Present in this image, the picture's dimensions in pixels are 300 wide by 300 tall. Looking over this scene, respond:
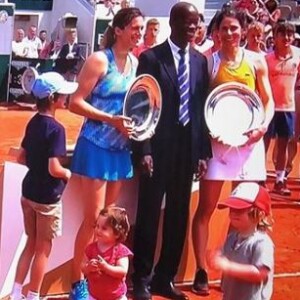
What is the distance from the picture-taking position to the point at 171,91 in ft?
19.2

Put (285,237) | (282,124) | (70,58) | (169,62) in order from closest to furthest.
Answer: (169,62)
(285,237)
(282,124)
(70,58)

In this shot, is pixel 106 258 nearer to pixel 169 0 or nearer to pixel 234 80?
pixel 234 80

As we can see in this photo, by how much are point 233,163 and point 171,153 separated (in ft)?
1.65

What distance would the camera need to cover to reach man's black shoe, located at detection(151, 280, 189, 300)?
19.9ft

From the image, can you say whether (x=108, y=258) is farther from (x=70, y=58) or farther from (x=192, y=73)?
(x=70, y=58)

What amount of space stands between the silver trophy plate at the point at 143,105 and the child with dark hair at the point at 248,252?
1.73 m

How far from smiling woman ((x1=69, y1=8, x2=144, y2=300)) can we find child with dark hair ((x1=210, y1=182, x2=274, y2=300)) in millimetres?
1677

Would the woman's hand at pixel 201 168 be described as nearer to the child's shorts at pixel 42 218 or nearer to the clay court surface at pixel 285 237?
the clay court surface at pixel 285 237

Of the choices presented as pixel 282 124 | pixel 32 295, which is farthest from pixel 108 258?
pixel 282 124

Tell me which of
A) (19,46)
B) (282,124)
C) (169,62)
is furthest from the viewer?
(19,46)

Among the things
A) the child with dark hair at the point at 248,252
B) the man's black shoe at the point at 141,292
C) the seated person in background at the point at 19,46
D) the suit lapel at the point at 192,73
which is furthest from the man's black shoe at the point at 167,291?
the seated person in background at the point at 19,46

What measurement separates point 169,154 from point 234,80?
712 mm

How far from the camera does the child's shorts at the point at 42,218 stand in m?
5.36

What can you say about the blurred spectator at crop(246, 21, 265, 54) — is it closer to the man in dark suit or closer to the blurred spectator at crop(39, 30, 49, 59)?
the man in dark suit
